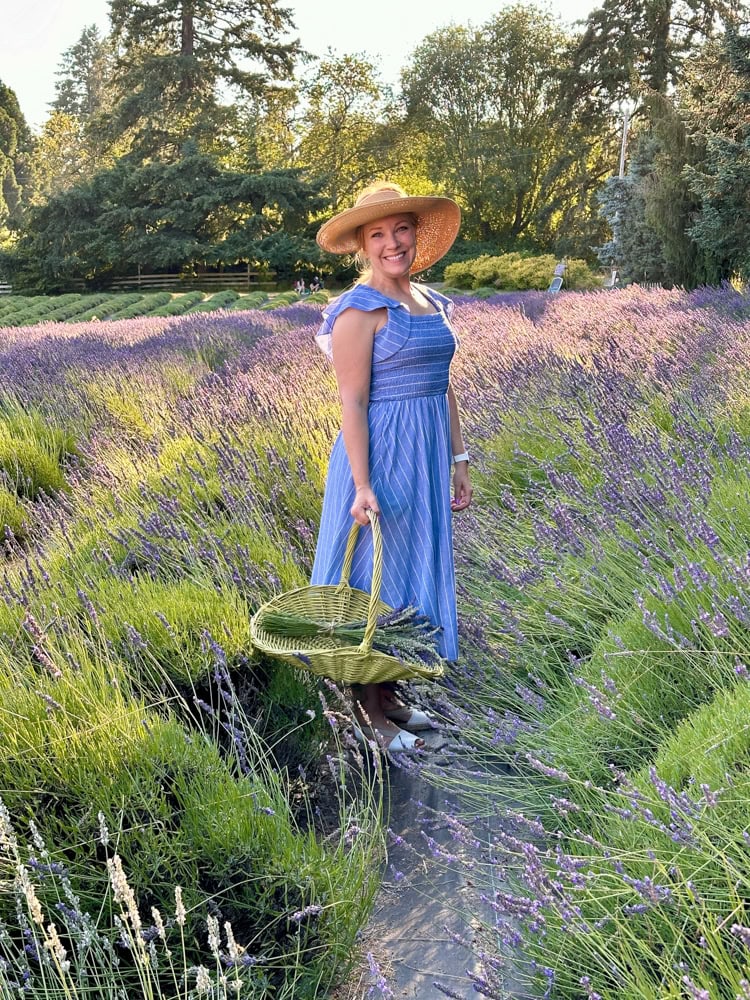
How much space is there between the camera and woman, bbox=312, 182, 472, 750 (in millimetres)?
2584

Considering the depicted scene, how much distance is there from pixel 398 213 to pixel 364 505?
91cm

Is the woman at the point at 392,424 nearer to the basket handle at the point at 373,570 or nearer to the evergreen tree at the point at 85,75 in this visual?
the basket handle at the point at 373,570

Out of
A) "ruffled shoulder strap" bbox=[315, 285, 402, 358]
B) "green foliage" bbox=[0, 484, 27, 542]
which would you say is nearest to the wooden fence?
"green foliage" bbox=[0, 484, 27, 542]

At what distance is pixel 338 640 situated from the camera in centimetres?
246

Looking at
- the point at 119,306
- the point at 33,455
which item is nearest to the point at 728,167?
the point at 33,455

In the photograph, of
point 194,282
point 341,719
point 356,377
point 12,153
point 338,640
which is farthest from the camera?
point 12,153

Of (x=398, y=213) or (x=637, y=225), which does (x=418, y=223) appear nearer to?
(x=398, y=213)

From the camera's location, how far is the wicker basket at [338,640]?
217 cm

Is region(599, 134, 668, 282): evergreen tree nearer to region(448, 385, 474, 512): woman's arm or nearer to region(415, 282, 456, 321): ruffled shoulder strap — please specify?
region(415, 282, 456, 321): ruffled shoulder strap

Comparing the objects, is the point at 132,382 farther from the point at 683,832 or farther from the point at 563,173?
the point at 563,173

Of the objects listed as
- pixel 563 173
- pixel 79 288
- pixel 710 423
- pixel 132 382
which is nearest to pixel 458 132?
pixel 563 173

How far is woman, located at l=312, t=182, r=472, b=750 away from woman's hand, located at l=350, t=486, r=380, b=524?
0.07 feet

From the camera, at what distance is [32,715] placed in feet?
6.70

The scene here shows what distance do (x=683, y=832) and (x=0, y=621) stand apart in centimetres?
199
